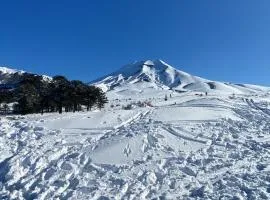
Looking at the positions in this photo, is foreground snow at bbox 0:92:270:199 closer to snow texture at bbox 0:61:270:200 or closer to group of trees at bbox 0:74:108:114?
snow texture at bbox 0:61:270:200

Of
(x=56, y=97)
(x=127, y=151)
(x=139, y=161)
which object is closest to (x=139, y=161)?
(x=139, y=161)

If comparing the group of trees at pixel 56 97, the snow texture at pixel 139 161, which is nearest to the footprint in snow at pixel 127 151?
the snow texture at pixel 139 161

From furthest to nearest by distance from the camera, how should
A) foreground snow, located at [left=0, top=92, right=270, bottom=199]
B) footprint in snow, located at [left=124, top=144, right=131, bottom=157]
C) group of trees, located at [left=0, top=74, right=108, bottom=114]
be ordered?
1. group of trees, located at [left=0, top=74, right=108, bottom=114]
2. footprint in snow, located at [left=124, top=144, right=131, bottom=157]
3. foreground snow, located at [left=0, top=92, right=270, bottom=199]

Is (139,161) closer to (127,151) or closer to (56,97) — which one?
(127,151)

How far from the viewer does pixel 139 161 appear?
21219 mm

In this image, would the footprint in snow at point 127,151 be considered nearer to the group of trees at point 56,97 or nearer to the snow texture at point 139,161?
the snow texture at point 139,161

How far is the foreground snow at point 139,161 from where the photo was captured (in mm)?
17500

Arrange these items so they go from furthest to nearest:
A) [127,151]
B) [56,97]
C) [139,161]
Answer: [56,97] < [127,151] < [139,161]

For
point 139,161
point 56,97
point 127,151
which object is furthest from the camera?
point 56,97

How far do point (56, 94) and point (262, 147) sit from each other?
48995 mm

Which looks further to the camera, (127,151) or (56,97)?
(56,97)

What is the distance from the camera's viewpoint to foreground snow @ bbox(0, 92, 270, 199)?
17.5 metres

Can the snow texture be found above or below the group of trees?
below

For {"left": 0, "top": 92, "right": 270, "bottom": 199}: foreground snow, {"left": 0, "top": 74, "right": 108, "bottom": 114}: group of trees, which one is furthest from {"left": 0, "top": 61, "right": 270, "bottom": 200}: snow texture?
{"left": 0, "top": 74, "right": 108, "bottom": 114}: group of trees
